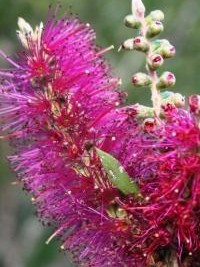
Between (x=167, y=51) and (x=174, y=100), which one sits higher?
(x=167, y=51)

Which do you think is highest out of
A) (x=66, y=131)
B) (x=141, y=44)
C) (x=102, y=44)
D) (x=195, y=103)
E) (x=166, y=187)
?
(x=102, y=44)

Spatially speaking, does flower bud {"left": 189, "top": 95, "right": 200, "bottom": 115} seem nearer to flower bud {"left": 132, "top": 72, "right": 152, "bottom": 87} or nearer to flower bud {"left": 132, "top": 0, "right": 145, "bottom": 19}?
flower bud {"left": 132, "top": 72, "right": 152, "bottom": 87}

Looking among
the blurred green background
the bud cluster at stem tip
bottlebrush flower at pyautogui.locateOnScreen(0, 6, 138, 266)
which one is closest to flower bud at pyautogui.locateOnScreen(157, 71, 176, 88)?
the bud cluster at stem tip

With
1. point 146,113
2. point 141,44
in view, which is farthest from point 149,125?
point 141,44

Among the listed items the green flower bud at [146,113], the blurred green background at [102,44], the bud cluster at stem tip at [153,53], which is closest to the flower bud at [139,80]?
the bud cluster at stem tip at [153,53]

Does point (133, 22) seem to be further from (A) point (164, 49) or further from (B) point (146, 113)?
(B) point (146, 113)

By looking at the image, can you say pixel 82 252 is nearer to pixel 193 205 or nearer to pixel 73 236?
pixel 73 236
